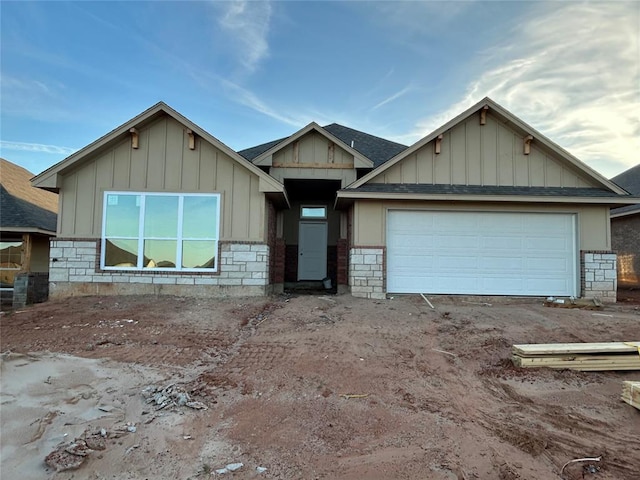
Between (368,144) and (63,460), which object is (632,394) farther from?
(368,144)

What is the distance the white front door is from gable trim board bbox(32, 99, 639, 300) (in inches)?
148

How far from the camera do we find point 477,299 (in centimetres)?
998

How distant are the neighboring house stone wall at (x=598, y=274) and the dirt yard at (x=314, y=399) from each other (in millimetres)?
3240

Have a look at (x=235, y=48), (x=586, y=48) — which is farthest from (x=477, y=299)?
(x=235, y=48)

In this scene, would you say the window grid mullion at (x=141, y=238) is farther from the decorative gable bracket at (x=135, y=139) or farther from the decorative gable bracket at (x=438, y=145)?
the decorative gable bracket at (x=438, y=145)

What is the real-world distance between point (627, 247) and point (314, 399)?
17.7m

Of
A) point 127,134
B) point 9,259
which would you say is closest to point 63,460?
point 127,134

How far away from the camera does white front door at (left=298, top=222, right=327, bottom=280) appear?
1416 centimetres

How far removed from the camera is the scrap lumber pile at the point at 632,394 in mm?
3771

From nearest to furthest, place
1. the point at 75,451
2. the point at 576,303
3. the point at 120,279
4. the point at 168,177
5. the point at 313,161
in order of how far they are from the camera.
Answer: the point at 75,451 → the point at 576,303 → the point at 120,279 → the point at 168,177 → the point at 313,161

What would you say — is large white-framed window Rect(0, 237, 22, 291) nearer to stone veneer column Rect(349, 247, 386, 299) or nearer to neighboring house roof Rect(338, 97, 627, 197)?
stone veneer column Rect(349, 247, 386, 299)

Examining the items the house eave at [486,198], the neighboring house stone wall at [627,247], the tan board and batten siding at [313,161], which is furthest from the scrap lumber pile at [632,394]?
the neighboring house stone wall at [627,247]

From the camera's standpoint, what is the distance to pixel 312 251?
14.2 meters

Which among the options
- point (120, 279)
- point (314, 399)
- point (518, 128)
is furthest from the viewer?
point (518, 128)
